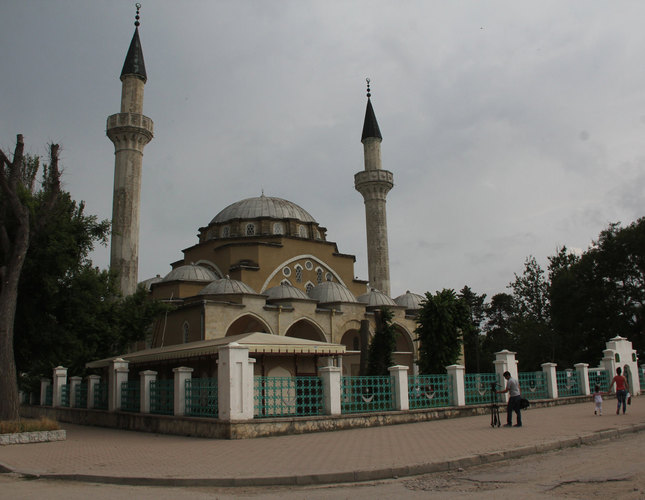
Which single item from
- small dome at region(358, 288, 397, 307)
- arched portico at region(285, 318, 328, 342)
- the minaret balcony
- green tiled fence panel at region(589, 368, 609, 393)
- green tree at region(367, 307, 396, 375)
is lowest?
green tiled fence panel at region(589, 368, 609, 393)

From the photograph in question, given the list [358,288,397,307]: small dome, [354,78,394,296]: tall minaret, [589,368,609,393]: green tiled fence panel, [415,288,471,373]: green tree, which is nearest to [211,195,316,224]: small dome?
[354,78,394,296]: tall minaret

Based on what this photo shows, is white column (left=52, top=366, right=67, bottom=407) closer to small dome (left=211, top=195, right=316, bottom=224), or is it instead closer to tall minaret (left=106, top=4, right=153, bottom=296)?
tall minaret (left=106, top=4, right=153, bottom=296)

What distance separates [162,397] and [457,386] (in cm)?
598

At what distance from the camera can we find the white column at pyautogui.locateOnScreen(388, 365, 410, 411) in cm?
1166

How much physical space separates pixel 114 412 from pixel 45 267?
3532 millimetres

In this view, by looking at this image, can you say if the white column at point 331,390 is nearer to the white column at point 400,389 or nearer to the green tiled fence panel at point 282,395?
the green tiled fence panel at point 282,395

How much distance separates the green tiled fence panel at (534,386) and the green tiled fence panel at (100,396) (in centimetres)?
1005

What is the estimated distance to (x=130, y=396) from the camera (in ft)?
43.9

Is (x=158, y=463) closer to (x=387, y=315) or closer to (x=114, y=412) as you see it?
(x=114, y=412)

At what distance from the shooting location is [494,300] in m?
49.9

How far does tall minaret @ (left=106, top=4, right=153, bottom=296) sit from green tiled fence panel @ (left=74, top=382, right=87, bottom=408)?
5.56m

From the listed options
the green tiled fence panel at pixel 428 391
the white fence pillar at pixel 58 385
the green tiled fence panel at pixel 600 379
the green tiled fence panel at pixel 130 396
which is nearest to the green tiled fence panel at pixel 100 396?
the green tiled fence panel at pixel 130 396

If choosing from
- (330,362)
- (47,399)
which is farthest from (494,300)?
(47,399)

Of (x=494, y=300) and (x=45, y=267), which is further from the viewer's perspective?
(x=494, y=300)
